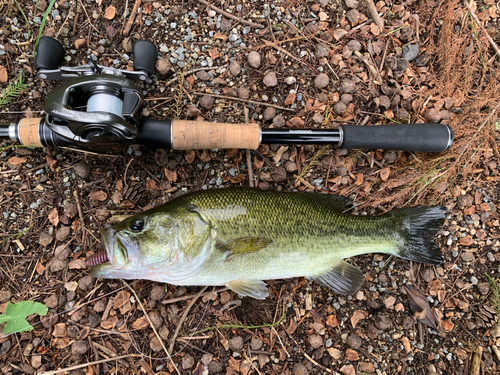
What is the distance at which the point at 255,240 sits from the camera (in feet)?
9.01

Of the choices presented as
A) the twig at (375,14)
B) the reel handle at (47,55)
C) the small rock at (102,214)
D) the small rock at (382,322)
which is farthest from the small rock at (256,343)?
the twig at (375,14)

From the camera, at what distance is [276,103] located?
11.3ft

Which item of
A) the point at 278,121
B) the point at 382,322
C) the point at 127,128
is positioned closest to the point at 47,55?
the point at 127,128

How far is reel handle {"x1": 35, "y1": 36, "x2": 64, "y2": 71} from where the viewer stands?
9.22 ft

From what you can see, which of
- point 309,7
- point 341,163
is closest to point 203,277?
point 341,163

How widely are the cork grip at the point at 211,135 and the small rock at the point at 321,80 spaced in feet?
3.37

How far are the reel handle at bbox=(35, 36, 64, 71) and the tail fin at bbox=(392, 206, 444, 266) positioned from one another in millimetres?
3485

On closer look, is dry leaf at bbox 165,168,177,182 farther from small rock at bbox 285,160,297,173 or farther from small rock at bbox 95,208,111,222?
small rock at bbox 285,160,297,173

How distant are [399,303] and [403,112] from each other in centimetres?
204

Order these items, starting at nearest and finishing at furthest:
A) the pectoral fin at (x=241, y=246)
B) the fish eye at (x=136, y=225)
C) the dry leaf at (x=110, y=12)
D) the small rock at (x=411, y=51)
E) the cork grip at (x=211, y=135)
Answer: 1. the fish eye at (x=136, y=225)
2. the pectoral fin at (x=241, y=246)
3. the cork grip at (x=211, y=135)
4. the dry leaf at (x=110, y=12)
5. the small rock at (x=411, y=51)

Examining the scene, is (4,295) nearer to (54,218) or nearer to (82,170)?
(54,218)

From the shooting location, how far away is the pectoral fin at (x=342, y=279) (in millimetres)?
3141

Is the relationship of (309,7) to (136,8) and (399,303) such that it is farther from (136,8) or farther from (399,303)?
(399,303)

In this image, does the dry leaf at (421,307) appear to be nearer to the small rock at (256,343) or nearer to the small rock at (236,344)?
the small rock at (256,343)
